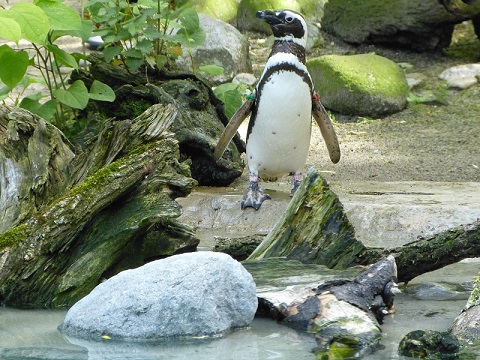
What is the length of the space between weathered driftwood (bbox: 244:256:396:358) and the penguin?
5.84ft

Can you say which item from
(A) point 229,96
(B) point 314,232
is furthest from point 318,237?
(A) point 229,96

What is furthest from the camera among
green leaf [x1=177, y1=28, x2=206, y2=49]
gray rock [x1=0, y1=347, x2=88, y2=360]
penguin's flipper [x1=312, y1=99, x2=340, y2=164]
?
green leaf [x1=177, y1=28, x2=206, y2=49]

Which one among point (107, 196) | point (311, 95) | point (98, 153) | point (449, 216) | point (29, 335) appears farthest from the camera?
point (311, 95)

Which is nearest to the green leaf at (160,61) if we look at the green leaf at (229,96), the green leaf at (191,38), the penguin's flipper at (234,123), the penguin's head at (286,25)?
the green leaf at (191,38)

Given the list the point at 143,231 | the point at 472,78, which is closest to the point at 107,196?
the point at 143,231

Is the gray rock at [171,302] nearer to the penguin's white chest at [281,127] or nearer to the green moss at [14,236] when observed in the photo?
the green moss at [14,236]

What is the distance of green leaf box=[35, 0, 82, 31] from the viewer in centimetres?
435

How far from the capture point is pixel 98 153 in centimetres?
408

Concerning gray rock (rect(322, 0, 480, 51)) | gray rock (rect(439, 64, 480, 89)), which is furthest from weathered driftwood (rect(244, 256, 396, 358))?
gray rock (rect(322, 0, 480, 51))

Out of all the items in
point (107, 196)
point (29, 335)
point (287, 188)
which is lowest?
point (287, 188)

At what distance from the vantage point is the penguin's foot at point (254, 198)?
17.5 feet

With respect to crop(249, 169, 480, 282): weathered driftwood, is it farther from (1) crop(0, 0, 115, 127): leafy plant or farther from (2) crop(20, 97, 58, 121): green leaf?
(2) crop(20, 97, 58, 121): green leaf

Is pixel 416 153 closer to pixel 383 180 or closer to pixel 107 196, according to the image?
pixel 383 180

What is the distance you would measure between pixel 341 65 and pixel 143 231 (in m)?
5.11
